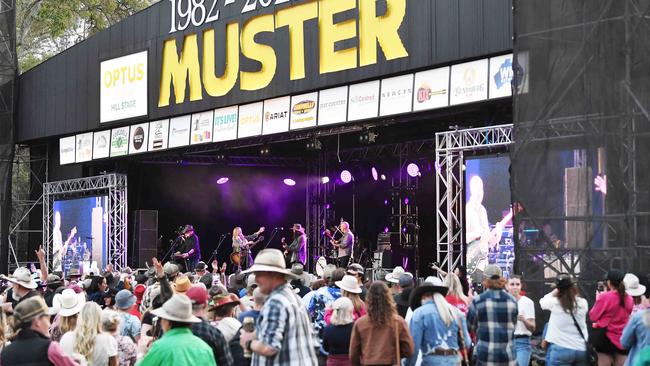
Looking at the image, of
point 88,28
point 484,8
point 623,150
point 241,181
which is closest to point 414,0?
point 484,8

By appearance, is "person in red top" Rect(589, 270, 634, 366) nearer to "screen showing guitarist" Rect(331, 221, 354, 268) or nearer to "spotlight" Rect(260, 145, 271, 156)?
"screen showing guitarist" Rect(331, 221, 354, 268)

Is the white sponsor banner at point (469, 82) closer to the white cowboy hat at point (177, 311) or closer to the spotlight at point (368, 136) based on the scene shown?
the spotlight at point (368, 136)

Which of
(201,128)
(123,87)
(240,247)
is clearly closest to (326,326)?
(201,128)

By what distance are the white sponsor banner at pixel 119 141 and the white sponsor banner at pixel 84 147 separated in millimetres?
1233

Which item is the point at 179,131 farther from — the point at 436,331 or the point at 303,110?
the point at 436,331

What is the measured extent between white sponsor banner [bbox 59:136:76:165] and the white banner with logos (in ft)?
16.9

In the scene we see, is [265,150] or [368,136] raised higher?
[368,136]

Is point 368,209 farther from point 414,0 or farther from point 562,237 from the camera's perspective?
point 562,237

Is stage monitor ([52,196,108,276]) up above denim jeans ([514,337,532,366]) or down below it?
above

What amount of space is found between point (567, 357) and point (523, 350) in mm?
1210

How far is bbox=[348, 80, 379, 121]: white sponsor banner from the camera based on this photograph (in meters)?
22.9

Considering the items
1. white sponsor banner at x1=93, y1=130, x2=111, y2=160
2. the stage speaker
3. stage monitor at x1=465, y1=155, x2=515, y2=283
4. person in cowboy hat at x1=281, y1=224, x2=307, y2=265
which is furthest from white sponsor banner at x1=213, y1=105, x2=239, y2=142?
stage monitor at x1=465, y1=155, x2=515, y2=283

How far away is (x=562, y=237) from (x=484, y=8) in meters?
8.84

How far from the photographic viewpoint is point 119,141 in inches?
1203
